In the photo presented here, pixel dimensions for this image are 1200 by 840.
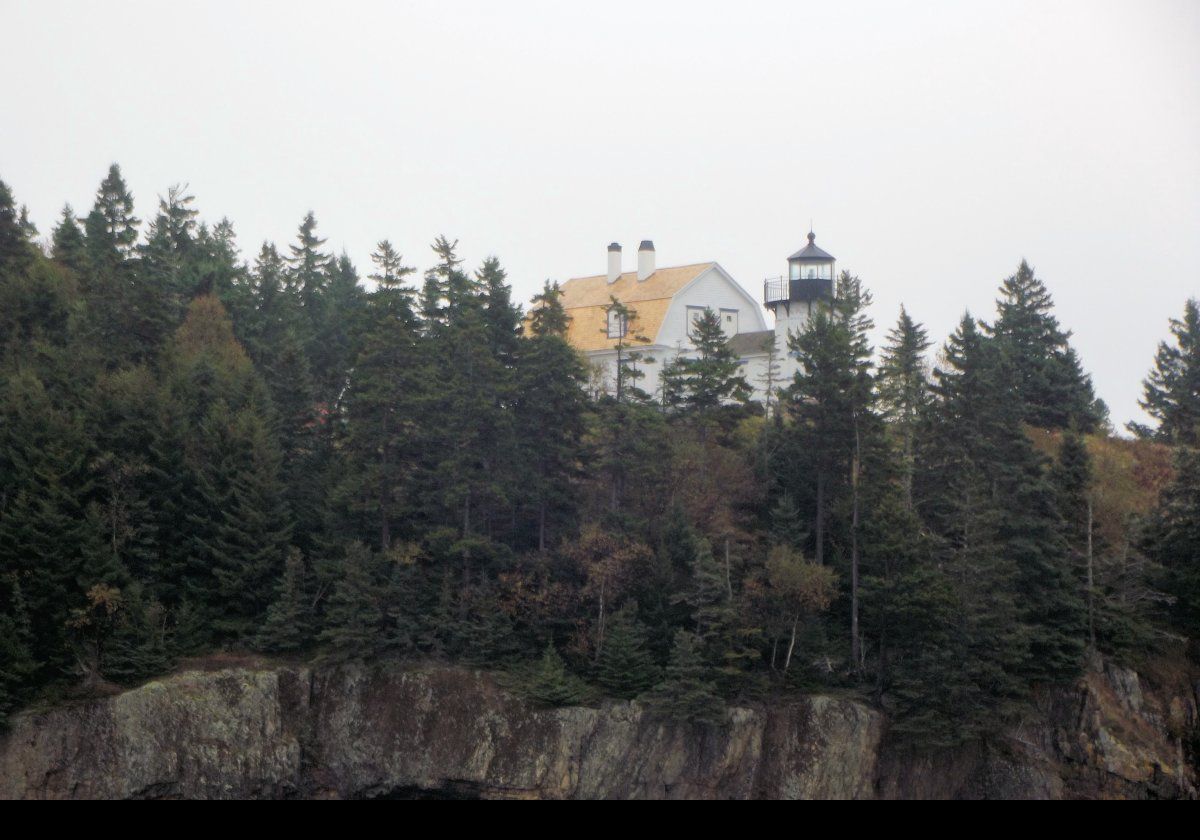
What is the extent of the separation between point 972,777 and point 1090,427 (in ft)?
72.6

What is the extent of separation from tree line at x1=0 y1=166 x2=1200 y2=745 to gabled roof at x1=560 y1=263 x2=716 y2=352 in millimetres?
9729

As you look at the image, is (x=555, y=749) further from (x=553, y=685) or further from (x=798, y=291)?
(x=798, y=291)

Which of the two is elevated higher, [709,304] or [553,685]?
[709,304]

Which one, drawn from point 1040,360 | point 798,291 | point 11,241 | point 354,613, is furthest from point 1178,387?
point 11,241

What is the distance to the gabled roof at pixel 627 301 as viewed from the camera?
5331 centimetres

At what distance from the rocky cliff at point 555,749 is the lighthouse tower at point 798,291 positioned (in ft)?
72.1

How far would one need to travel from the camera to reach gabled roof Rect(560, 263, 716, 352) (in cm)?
5331

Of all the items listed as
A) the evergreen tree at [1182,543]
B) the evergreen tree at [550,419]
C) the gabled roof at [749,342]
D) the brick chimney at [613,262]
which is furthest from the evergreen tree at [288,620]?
the evergreen tree at [1182,543]

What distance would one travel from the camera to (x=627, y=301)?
5553cm

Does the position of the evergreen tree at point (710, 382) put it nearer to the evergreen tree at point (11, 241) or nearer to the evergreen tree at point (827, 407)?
the evergreen tree at point (827, 407)

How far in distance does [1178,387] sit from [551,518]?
111 ft

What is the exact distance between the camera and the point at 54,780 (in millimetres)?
31234

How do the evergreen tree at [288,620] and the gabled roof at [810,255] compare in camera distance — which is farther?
the gabled roof at [810,255]
